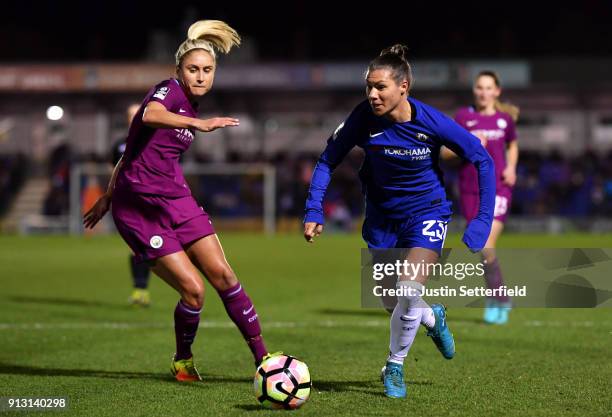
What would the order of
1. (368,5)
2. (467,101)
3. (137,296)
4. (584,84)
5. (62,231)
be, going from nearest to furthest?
1. (137,296)
2. (62,231)
3. (584,84)
4. (467,101)
5. (368,5)

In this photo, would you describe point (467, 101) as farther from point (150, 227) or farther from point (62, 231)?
point (150, 227)

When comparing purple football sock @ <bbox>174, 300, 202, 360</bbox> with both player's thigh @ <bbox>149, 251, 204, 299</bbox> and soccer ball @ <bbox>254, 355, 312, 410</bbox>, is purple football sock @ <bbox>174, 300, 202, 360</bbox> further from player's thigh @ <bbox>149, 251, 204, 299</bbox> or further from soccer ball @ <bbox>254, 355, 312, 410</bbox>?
soccer ball @ <bbox>254, 355, 312, 410</bbox>

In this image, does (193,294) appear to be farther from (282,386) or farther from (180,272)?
(282,386)

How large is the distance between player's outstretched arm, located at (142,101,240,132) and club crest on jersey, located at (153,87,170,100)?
65mm

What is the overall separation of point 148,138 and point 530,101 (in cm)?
3056

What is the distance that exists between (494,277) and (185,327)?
4177 millimetres

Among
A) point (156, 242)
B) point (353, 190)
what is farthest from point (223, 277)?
point (353, 190)

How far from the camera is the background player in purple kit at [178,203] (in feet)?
18.6

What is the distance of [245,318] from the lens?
5715mm

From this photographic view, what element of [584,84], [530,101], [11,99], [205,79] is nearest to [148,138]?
[205,79]

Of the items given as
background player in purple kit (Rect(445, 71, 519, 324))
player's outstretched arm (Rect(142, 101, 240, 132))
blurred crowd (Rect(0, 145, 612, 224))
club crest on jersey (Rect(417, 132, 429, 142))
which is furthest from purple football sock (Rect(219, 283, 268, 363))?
blurred crowd (Rect(0, 145, 612, 224))

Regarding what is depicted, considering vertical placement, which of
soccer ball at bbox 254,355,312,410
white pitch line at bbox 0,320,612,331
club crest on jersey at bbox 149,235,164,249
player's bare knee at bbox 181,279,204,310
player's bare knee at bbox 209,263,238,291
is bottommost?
white pitch line at bbox 0,320,612,331

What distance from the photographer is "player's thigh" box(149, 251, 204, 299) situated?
5.67 meters

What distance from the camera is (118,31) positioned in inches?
1497
